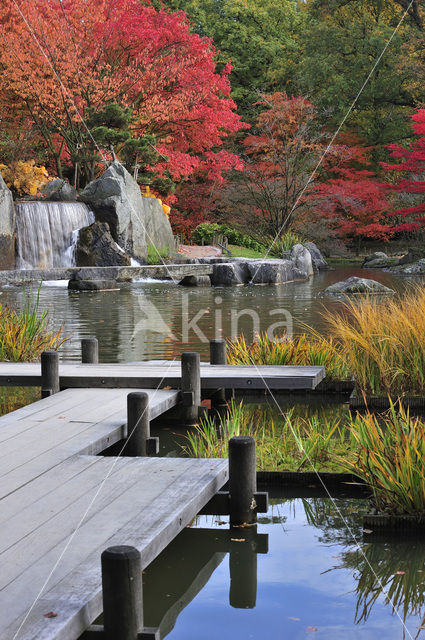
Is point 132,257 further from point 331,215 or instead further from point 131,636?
point 131,636

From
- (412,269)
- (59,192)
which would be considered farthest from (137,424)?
(412,269)

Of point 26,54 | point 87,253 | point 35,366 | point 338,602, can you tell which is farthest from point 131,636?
point 26,54

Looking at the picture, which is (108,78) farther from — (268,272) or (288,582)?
(288,582)

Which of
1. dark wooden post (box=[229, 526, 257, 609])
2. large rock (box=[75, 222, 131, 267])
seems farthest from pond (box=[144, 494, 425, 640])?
large rock (box=[75, 222, 131, 267])

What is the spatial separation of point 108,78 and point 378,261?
1137 centimetres

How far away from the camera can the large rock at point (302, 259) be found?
2528 cm

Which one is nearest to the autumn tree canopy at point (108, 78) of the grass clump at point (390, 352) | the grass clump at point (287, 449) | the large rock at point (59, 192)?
the large rock at point (59, 192)

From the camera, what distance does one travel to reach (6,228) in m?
20.6

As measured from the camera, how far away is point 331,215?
29.5 m

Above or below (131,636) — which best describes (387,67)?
above

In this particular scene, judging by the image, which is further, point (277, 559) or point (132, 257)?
point (132, 257)

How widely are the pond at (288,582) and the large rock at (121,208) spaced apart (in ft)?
58.4

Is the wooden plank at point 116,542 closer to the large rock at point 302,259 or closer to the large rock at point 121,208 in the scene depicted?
the large rock at point 121,208

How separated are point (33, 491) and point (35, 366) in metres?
3.41
